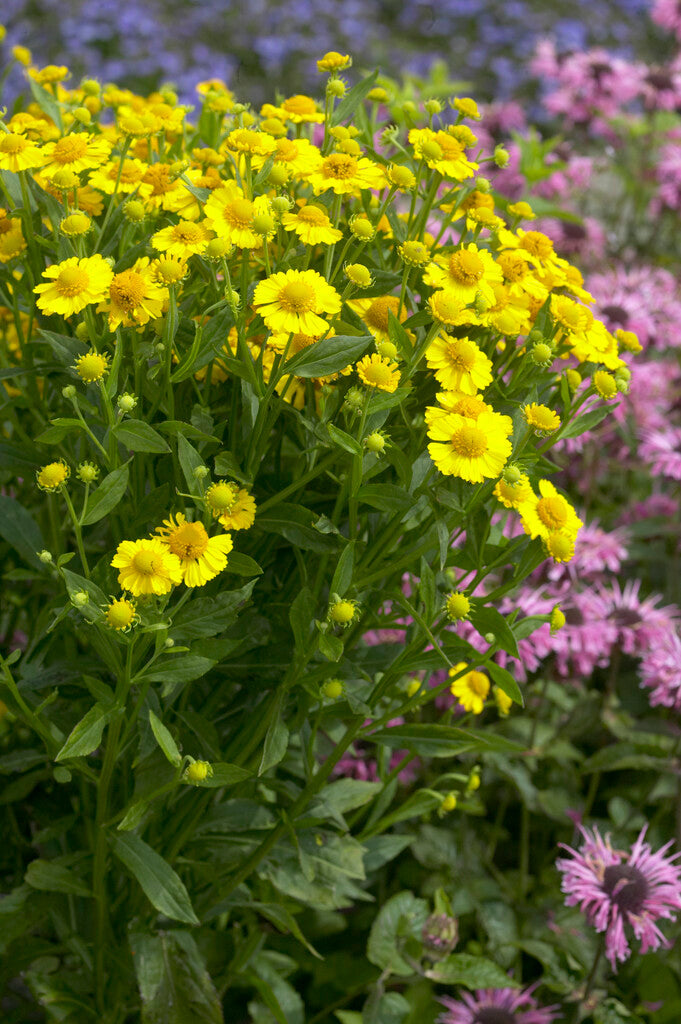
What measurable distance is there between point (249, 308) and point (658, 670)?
0.85 m

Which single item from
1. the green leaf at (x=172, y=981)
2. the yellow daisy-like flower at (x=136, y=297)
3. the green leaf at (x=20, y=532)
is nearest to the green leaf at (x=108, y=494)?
the yellow daisy-like flower at (x=136, y=297)

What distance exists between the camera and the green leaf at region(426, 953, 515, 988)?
1195 millimetres

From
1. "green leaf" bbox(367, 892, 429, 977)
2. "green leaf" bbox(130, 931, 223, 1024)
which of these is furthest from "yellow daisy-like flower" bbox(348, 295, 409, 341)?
"green leaf" bbox(367, 892, 429, 977)

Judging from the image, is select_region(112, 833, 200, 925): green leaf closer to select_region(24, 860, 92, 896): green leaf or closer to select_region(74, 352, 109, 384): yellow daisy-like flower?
select_region(24, 860, 92, 896): green leaf

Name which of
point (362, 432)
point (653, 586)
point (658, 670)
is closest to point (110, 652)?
point (362, 432)

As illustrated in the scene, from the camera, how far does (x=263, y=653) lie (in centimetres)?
94

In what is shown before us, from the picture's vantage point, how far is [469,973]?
3.97 ft

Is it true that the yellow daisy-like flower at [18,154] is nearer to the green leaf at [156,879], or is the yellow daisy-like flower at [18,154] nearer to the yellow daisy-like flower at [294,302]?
the yellow daisy-like flower at [294,302]

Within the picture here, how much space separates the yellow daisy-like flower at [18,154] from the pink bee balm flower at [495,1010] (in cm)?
107

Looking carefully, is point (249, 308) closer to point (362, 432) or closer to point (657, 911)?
point (362, 432)

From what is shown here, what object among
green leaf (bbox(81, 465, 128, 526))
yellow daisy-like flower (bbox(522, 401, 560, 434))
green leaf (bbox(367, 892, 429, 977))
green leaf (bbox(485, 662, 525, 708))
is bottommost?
green leaf (bbox(367, 892, 429, 977))

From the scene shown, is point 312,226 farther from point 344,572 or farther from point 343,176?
point 344,572

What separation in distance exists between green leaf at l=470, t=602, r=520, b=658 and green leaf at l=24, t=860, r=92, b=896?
454 mm

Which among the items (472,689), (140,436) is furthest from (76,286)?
(472,689)
